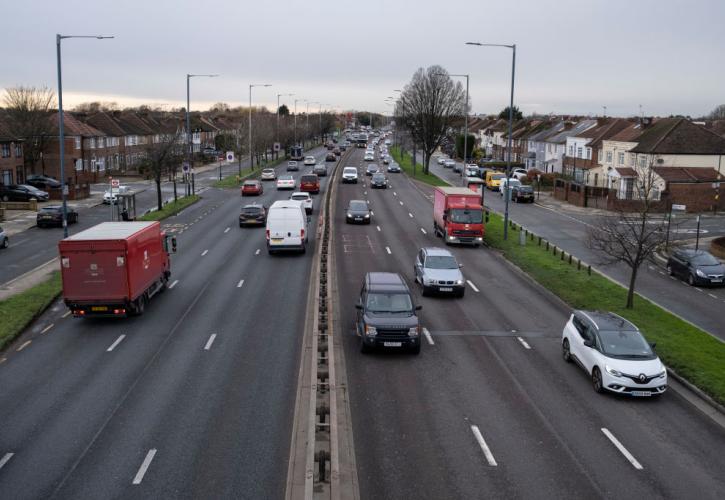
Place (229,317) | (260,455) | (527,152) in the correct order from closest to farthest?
(260,455), (229,317), (527,152)

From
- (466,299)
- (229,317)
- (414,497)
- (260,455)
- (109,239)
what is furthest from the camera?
(466,299)

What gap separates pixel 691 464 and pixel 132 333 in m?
16.0

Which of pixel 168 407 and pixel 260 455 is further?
pixel 168 407

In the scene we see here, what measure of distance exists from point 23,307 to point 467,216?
23233mm

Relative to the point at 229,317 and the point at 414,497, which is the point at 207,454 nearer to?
the point at 414,497

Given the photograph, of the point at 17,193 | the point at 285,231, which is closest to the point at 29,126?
the point at 17,193

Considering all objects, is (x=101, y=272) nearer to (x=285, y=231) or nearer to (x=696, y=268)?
(x=285, y=231)

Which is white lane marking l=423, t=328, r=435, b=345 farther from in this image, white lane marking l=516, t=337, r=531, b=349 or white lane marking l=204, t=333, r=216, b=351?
white lane marking l=204, t=333, r=216, b=351

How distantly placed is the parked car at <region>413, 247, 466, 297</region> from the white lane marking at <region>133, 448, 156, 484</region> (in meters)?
15.1

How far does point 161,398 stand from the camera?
16297mm

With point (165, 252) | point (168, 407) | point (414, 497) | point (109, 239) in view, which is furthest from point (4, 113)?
point (414, 497)

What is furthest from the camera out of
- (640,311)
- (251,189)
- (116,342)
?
(251,189)

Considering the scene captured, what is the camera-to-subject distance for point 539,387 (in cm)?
1762

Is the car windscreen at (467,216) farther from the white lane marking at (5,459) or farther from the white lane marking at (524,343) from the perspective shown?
the white lane marking at (5,459)
